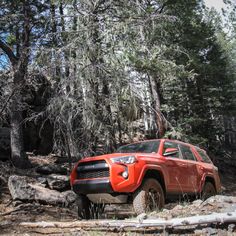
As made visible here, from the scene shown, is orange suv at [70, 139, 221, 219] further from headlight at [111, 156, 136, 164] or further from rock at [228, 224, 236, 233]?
rock at [228, 224, 236, 233]


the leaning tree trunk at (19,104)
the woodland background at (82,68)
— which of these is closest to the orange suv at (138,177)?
the woodland background at (82,68)

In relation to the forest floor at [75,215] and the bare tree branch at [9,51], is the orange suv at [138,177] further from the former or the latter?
the bare tree branch at [9,51]

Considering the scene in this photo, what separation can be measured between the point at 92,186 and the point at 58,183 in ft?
14.7

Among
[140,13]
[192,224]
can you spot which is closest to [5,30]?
[140,13]

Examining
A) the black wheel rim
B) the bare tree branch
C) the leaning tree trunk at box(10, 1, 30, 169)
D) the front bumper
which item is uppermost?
the bare tree branch

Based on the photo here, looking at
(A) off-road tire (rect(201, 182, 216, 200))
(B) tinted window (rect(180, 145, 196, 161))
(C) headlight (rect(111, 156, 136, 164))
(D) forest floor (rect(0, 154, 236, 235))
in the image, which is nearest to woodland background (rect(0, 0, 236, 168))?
(B) tinted window (rect(180, 145, 196, 161))

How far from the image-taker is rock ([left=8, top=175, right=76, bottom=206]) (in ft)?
37.7

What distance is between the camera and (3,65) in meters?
15.6

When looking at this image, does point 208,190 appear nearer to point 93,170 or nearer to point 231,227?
point 93,170

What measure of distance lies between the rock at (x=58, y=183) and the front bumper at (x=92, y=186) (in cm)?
370

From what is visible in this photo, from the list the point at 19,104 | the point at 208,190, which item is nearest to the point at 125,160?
the point at 208,190

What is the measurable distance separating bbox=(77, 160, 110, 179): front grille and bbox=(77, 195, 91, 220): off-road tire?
0.58 m

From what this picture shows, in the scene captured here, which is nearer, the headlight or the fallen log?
the fallen log

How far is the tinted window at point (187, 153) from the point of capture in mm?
11414
